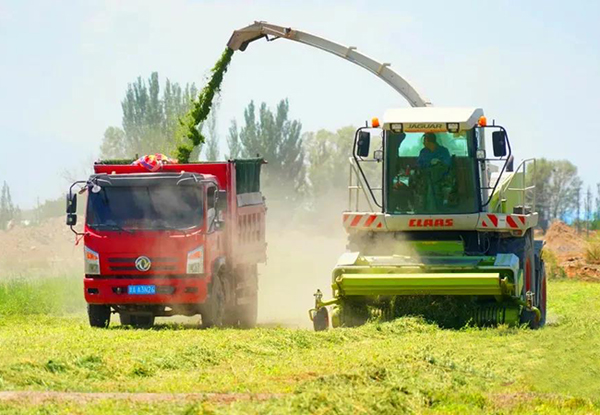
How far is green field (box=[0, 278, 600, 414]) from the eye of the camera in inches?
428

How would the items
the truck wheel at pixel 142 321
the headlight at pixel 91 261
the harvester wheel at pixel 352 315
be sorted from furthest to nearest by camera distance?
the truck wheel at pixel 142 321 < the headlight at pixel 91 261 < the harvester wheel at pixel 352 315

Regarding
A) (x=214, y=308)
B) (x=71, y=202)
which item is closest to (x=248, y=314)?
(x=214, y=308)

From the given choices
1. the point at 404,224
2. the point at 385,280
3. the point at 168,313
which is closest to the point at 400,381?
the point at 385,280

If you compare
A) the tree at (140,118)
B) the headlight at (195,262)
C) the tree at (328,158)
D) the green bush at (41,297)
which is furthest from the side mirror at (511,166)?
the tree at (328,158)

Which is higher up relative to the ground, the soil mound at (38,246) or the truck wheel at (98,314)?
the truck wheel at (98,314)

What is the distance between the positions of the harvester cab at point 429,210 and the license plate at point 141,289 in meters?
2.83

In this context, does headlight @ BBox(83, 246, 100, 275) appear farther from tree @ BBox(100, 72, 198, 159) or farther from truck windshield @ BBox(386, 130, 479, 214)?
tree @ BBox(100, 72, 198, 159)

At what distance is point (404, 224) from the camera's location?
20.3 metres

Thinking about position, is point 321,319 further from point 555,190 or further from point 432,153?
point 555,190

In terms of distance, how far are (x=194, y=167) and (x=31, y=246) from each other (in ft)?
159

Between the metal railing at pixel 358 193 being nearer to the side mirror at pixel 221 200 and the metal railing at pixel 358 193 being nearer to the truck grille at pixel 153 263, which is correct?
the side mirror at pixel 221 200

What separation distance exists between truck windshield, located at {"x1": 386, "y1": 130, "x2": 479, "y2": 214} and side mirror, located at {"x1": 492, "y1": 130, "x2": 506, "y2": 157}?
104cm

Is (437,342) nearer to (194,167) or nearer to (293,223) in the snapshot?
(194,167)

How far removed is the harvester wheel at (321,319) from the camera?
19203mm
